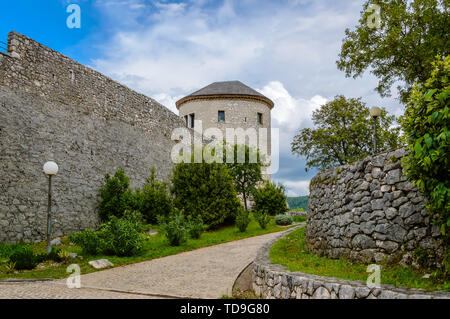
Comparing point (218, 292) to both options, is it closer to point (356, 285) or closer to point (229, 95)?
point (356, 285)

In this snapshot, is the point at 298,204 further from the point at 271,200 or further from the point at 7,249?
the point at 7,249

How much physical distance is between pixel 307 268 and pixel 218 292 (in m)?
1.68

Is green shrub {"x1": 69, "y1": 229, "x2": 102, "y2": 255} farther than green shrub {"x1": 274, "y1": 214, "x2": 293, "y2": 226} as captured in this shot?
No

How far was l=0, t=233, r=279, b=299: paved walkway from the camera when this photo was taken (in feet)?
21.8

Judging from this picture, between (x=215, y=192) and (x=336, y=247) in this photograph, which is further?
(x=215, y=192)

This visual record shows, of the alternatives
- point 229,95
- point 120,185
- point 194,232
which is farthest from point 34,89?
point 229,95

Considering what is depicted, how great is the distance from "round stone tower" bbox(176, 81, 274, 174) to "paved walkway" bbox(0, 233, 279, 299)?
18.4 meters

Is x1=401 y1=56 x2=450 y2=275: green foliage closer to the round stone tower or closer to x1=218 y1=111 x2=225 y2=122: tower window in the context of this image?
the round stone tower

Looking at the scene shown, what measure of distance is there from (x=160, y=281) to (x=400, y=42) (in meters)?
12.4

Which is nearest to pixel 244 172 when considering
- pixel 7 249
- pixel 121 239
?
pixel 121 239

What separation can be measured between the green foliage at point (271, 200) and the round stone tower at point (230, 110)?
27.0 feet

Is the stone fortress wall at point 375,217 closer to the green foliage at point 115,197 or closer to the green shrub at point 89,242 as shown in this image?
the green shrub at point 89,242

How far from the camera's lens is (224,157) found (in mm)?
21859

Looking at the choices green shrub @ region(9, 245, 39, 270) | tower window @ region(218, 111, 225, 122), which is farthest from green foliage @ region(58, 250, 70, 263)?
tower window @ region(218, 111, 225, 122)
